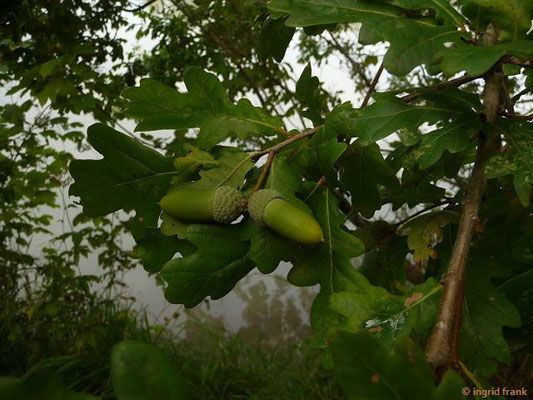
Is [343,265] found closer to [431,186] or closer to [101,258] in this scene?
[431,186]

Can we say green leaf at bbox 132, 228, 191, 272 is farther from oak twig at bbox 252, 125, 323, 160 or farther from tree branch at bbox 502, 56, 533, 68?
tree branch at bbox 502, 56, 533, 68

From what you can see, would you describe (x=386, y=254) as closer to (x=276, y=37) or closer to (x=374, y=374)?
(x=276, y=37)

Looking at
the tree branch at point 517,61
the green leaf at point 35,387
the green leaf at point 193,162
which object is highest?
the green leaf at point 193,162

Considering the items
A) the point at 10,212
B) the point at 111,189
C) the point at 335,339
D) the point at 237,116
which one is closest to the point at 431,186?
the point at 237,116

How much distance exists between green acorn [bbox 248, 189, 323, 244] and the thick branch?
0.62ft

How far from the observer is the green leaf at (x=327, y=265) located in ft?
2.41

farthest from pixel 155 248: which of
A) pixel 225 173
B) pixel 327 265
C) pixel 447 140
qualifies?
pixel 447 140

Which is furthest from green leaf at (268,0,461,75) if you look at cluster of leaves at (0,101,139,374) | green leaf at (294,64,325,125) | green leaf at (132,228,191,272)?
cluster of leaves at (0,101,139,374)

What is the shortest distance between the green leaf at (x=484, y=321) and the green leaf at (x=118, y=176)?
61cm

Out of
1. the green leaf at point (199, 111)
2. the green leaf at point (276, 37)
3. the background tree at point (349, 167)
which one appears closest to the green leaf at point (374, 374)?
the background tree at point (349, 167)

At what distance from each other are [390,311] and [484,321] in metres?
0.34

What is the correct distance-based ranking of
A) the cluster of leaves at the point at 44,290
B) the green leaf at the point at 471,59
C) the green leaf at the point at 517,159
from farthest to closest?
the cluster of leaves at the point at 44,290, the green leaf at the point at 517,159, the green leaf at the point at 471,59

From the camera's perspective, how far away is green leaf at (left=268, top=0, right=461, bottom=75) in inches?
26.9

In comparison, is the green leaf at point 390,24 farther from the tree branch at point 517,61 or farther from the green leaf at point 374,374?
the green leaf at point 374,374
